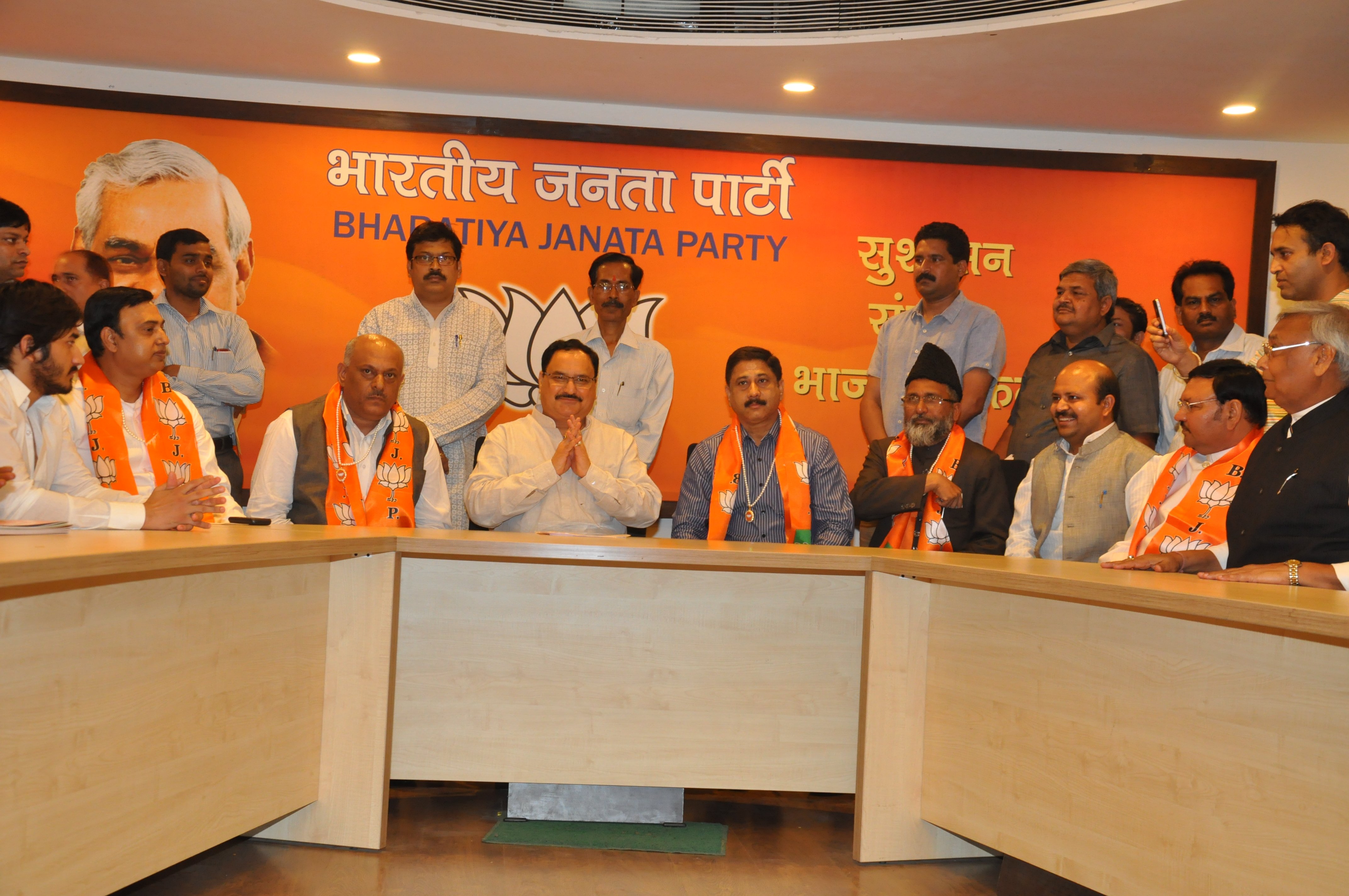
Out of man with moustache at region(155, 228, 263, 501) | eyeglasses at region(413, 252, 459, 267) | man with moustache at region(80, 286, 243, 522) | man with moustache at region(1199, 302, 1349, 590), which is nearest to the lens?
man with moustache at region(1199, 302, 1349, 590)

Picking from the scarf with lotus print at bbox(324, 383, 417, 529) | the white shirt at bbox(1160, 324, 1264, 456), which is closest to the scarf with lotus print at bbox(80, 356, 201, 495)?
A: the scarf with lotus print at bbox(324, 383, 417, 529)

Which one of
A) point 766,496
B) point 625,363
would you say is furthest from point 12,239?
point 766,496

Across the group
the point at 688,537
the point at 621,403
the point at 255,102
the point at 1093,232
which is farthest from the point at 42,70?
the point at 1093,232

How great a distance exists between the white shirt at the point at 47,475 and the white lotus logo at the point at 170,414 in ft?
1.48

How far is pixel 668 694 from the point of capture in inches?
107

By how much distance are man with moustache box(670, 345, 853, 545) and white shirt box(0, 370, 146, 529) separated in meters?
1.92

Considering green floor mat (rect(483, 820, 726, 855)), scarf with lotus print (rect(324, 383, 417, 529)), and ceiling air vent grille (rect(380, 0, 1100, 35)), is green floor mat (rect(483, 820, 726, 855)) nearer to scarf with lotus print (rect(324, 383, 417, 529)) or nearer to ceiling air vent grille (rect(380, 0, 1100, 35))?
scarf with lotus print (rect(324, 383, 417, 529))

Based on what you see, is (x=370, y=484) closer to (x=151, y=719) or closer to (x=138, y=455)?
(x=138, y=455)

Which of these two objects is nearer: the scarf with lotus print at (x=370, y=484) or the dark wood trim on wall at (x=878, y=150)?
the scarf with lotus print at (x=370, y=484)

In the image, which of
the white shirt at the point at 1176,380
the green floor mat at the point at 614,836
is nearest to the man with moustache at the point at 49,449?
the green floor mat at the point at 614,836

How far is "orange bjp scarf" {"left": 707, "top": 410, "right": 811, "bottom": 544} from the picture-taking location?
3.86 metres

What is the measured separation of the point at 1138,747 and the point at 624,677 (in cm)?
125

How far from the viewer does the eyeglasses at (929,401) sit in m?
3.91

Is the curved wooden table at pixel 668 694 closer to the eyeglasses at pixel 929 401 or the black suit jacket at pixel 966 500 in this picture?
the black suit jacket at pixel 966 500
